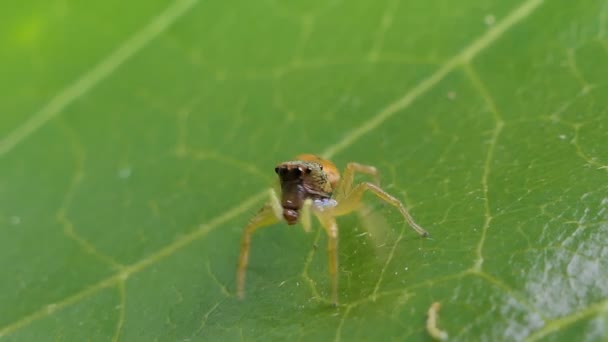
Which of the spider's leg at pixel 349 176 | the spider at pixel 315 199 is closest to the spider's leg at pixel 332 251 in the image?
the spider at pixel 315 199

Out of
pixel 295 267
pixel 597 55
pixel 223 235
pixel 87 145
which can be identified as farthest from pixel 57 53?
pixel 597 55

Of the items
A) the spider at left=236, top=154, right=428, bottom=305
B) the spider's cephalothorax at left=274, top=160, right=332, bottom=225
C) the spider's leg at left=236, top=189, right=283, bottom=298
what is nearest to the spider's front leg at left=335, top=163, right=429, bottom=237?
the spider at left=236, top=154, right=428, bottom=305

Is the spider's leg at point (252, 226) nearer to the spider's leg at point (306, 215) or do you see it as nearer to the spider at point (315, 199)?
the spider at point (315, 199)

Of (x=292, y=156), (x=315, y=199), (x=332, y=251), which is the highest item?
(x=292, y=156)

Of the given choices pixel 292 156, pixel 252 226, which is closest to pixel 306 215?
pixel 252 226

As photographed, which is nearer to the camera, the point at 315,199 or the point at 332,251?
the point at 332,251

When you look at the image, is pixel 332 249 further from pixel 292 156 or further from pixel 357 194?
pixel 292 156

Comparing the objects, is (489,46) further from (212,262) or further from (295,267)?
(212,262)

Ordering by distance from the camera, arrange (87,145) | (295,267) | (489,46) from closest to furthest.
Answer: (295,267) → (489,46) → (87,145)
